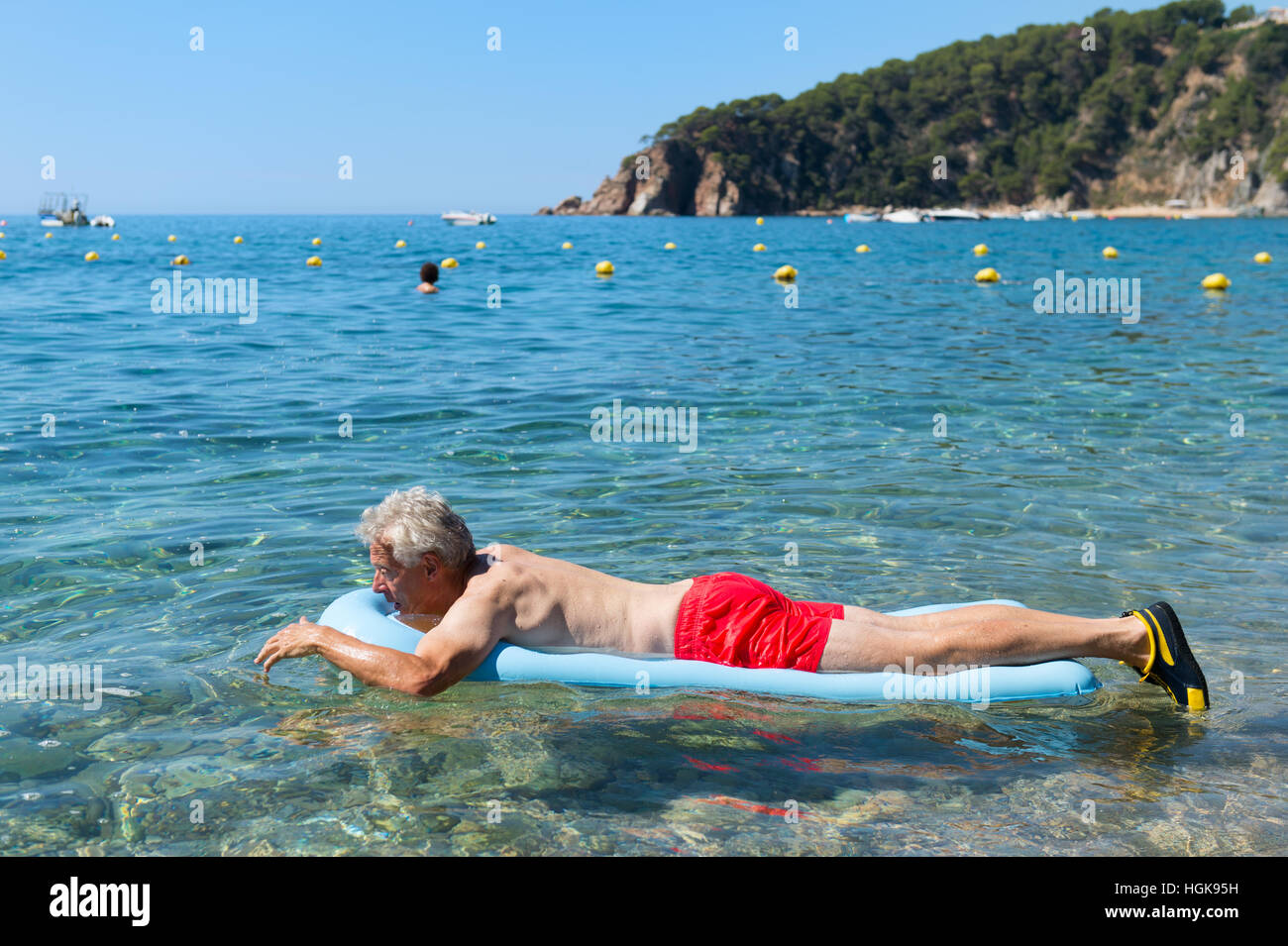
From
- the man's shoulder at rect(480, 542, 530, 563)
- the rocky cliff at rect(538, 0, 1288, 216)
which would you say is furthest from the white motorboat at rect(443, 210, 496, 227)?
the man's shoulder at rect(480, 542, 530, 563)

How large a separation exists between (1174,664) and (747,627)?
1.64 meters

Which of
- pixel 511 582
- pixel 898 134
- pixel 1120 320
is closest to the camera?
pixel 511 582

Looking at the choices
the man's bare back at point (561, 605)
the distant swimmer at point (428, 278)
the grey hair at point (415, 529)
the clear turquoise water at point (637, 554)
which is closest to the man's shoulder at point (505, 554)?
the man's bare back at point (561, 605)

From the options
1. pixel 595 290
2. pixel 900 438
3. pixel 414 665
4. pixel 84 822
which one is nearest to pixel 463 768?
pixel 414 665

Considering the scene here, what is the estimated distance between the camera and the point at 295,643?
12.7 ft

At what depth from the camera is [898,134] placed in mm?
120625

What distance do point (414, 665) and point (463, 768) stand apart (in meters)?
0.42

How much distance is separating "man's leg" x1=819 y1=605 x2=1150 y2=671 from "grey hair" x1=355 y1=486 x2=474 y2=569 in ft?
4.99

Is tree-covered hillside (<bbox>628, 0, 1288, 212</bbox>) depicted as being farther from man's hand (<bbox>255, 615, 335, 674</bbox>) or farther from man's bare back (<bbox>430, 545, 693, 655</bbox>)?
man's hand (<bbox>255, 615, 335, 674</bbox>)

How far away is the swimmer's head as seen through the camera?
12.5 ft

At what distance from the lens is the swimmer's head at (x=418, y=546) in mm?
3799

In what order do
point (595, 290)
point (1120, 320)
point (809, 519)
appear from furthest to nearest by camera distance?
1. point (595, 290)
2. point (1120, 320)
3. point (809, 519)

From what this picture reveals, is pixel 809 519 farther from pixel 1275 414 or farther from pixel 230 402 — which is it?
pixel 230 402

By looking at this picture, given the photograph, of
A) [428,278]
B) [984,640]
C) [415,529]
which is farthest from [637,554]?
[428,278]
